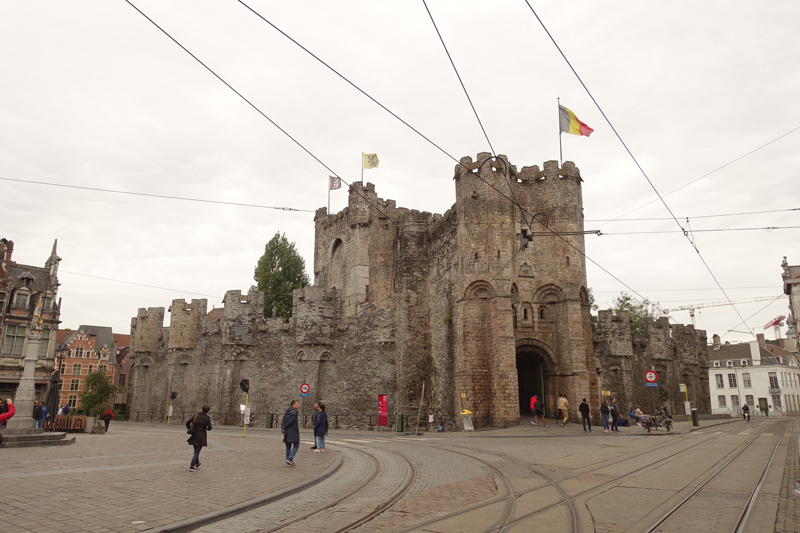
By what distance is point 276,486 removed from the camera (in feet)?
25.7

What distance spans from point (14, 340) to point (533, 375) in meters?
33.0

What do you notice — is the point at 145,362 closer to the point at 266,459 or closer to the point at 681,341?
the point at 266,459

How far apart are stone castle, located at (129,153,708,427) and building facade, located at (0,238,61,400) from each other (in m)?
5.46

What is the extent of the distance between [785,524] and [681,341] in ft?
109

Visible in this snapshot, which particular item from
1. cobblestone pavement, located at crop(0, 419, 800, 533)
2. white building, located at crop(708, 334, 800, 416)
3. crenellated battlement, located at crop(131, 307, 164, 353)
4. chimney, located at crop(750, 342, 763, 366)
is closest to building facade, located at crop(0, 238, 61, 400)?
crenellated battlement, located at crop(131, 307, 164, 353)

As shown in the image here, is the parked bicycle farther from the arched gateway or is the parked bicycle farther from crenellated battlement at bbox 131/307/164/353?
crenellated battlement at bbox 131/307/164/353

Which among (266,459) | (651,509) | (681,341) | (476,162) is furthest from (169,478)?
(681,341)

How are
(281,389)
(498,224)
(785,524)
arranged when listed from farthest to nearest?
(281,389) < (498,224) < (785,524)

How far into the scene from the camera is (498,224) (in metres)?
24.1

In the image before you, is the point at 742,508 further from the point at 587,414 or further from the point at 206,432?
the point at 587,414

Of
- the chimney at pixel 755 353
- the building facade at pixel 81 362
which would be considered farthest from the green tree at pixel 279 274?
the chimney at pixel 755 353

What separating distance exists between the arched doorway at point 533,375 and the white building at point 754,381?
4458cm

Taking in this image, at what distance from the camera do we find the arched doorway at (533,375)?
24.2m

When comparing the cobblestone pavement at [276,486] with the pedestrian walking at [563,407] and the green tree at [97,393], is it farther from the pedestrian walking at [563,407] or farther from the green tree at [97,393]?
the green tree at [97,393]
